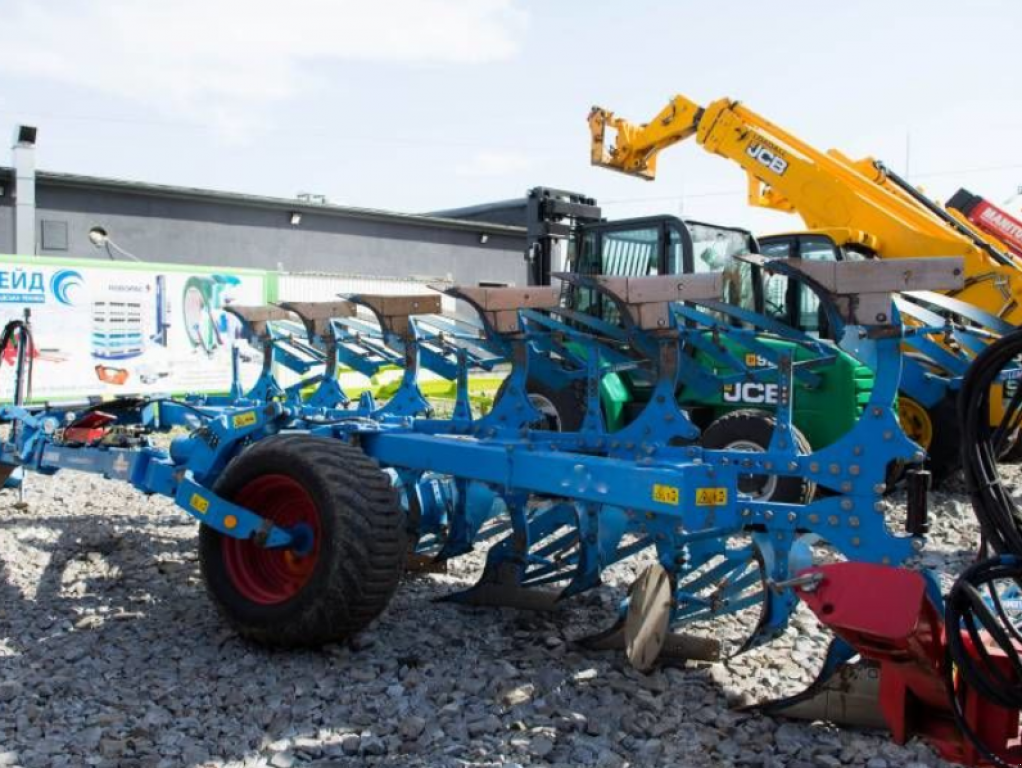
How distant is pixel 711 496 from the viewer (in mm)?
3691

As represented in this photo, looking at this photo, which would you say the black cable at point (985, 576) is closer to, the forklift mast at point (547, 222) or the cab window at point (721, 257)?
the cab window at point (721, 257)

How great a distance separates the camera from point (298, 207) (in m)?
22.3

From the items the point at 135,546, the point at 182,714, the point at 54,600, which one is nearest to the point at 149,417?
the point at 135,546

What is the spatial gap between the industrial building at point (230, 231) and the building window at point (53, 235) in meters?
0.02

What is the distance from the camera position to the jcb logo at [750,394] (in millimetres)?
7770

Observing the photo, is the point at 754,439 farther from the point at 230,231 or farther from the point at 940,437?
the point at 230,231

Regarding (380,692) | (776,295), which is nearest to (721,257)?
(776,295)

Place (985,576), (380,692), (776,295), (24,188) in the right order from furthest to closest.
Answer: (24,188) → (776,295) → (380,692) → (985,576)

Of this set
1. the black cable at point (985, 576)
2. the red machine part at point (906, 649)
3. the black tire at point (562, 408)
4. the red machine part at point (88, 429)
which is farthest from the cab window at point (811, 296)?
the red machine part at point (906, 649)

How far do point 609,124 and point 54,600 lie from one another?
8567 mm

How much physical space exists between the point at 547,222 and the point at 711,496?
615cm

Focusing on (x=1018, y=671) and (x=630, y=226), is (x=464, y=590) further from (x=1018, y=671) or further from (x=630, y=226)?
(x=630, y=226)

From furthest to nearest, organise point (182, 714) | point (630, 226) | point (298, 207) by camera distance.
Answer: point (298, 207) → point (630, 226) → point (182, 714)

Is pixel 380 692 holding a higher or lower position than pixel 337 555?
lower
